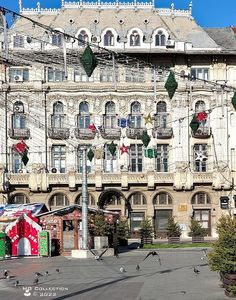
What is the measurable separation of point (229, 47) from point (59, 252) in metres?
27.2

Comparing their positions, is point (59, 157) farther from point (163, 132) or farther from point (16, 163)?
point (163, 132)

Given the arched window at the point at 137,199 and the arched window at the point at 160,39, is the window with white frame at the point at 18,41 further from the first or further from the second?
the arched window at the point at 137,199

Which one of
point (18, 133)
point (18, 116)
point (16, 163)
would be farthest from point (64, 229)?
point (18, 116)

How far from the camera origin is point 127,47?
181 ft

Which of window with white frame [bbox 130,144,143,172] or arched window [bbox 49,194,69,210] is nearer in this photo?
arched window [bbox 49,194,69,210]

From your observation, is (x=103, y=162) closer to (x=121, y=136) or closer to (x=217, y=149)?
(x=121, y=136)

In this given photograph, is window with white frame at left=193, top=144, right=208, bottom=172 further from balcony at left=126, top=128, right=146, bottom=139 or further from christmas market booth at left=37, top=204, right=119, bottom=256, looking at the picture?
christmas market booth at left=37, top=204, right=119, bottom=256

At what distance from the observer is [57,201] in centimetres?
5538

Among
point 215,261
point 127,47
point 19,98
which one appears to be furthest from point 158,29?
point 215,261

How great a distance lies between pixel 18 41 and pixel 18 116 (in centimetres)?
613

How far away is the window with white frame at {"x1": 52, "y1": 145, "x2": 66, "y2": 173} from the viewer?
55406 millimetres

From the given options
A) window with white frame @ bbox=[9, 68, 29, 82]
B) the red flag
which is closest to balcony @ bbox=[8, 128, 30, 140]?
the red flag

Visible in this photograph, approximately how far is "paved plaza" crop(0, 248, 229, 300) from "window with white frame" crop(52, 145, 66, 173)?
2049 cm

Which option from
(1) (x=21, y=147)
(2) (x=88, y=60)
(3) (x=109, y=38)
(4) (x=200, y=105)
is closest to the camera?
(2) (x=88, y=60)
